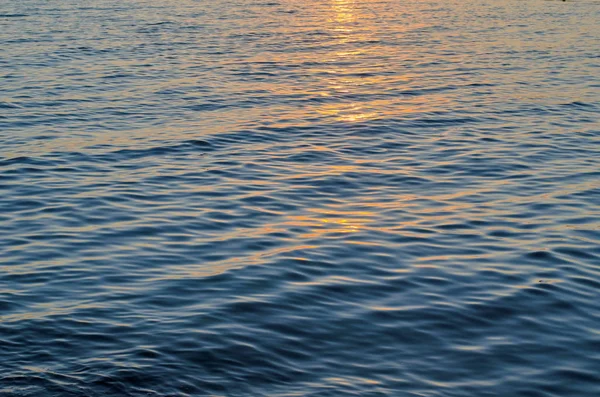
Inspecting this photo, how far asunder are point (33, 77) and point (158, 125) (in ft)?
29.6

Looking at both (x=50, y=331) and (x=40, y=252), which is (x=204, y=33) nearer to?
(x=40, y=252)

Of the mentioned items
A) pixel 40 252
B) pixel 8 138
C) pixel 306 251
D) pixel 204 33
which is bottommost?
pixel 40 252

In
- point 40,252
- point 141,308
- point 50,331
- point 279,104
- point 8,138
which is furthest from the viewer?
point 279,104

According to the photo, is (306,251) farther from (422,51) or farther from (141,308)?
(422,51)

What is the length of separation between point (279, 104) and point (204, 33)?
1783cm

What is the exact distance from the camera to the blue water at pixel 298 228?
10.2 meters

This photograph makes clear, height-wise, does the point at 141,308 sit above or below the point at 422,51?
below

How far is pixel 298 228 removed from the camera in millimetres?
15375

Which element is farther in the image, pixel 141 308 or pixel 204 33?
pixel 204 33

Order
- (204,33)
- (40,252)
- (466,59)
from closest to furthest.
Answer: (40,252), (466,59), (204,33)

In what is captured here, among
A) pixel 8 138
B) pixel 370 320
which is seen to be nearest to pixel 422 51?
pixel 8 138

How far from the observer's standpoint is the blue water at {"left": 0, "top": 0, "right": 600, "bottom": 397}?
10.2 m

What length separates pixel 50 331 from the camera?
10.8 meters

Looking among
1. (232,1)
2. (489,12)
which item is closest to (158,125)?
(489,12)
